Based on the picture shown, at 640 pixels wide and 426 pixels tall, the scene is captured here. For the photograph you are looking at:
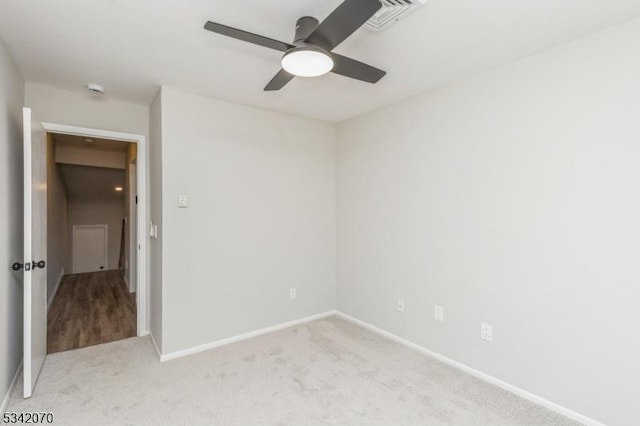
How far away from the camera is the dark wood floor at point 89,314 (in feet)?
10.5

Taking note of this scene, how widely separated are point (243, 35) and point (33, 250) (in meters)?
2.13

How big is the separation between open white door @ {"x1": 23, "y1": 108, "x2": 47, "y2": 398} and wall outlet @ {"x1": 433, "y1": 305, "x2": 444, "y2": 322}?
3038 mm

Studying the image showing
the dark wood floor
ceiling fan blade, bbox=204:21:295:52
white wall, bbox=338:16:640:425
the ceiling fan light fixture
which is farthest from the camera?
the dark wood floor

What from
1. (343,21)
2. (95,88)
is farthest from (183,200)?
(343,21)

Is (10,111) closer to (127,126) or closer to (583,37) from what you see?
(127,126)

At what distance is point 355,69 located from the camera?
1.88 metres

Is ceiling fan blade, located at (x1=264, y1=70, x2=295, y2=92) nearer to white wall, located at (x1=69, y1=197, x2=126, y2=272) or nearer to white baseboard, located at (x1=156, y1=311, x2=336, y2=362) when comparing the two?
white baseboard, located at (x1=156, y1=311, x2=336, y2=362)

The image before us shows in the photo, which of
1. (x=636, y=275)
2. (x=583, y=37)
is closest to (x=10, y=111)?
(x=583, y=37)

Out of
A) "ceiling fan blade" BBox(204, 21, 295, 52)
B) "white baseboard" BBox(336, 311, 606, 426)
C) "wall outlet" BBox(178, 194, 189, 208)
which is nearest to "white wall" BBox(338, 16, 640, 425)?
"white baseboard" BBox(336, 311, 606, 426)

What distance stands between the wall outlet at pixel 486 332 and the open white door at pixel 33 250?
3215 millimetres

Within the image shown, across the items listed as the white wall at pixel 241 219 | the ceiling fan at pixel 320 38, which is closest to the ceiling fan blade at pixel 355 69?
the ceiling fan at pixel 320 38

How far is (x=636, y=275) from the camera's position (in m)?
1.79

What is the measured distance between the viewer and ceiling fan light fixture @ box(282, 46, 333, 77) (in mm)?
1551

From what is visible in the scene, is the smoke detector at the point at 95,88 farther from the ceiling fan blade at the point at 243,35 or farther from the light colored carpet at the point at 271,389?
the light colored carpet at the point at 271,389
